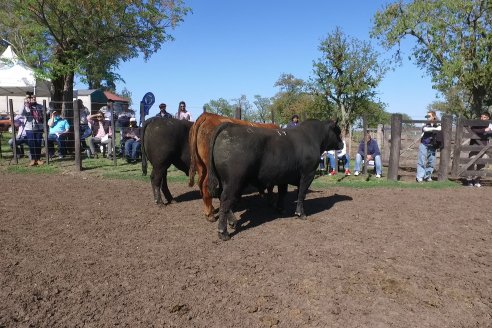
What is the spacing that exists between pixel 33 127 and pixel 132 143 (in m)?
2.80

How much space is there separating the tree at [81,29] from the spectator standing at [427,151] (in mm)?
10161

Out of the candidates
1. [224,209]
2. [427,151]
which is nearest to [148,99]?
[427,151]

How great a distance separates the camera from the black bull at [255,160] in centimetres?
496

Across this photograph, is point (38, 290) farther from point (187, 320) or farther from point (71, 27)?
point (71, 27)

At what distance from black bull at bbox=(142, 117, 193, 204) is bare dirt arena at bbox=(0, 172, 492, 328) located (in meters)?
0.65

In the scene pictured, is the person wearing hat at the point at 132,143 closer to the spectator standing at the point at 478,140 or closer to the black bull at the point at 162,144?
the black bull at the point at 162,144

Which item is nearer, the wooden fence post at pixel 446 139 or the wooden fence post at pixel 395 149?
the wooden fence post at pixel 446 139

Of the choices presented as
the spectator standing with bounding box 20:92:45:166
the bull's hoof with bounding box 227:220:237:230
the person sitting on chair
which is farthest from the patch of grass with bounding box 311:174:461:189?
the spectator standing with bounding box 20:92:45:166

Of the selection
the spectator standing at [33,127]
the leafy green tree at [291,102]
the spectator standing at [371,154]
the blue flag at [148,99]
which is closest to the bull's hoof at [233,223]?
the spectator standing at [371,154]

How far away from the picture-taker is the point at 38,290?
11.4ft

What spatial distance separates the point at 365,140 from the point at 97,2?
9580 mm

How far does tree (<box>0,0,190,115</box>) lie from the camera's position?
13.0 meters

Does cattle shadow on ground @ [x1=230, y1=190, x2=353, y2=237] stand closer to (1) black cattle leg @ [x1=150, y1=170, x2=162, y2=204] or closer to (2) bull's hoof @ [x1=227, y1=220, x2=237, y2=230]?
(2) bull's hoof @ [x1=227, y1=220, x2=237, y2=230]

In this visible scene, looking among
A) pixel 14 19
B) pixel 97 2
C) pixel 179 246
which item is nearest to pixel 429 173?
pixel 179 246
